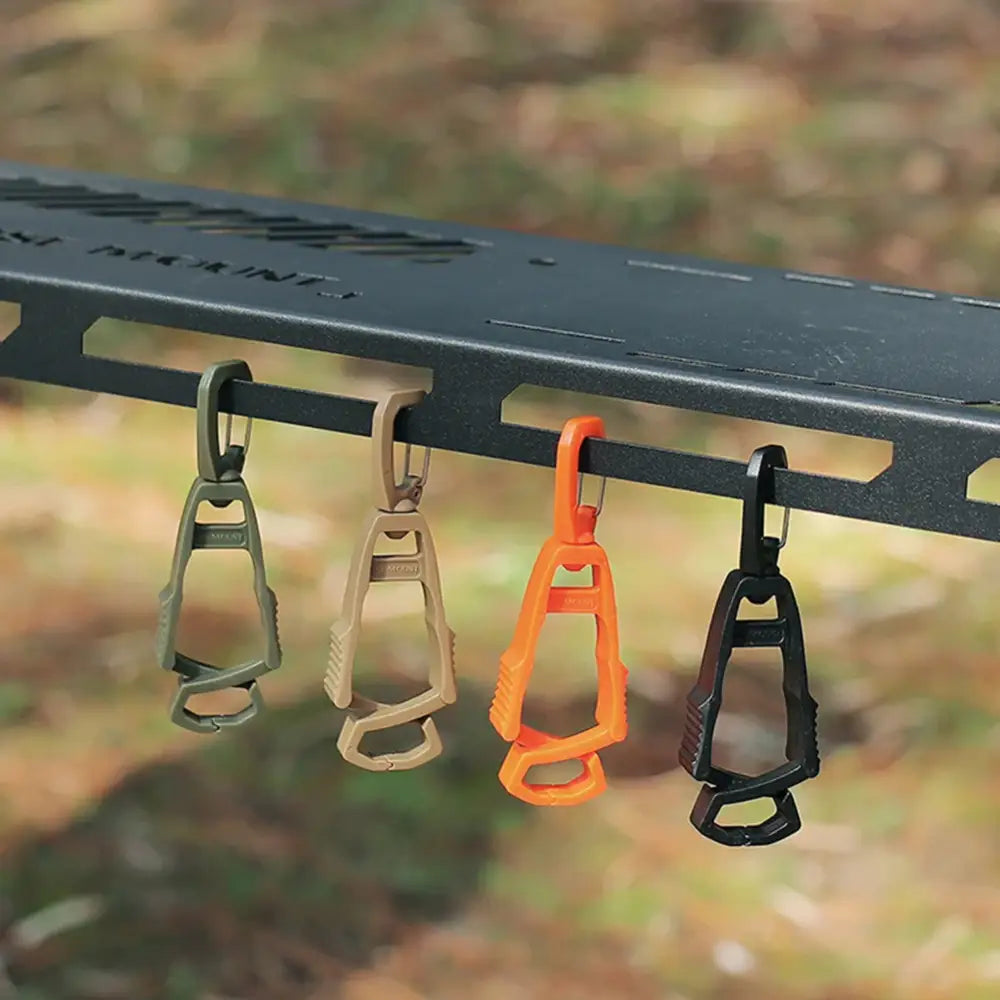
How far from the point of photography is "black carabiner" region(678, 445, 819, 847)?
794mm

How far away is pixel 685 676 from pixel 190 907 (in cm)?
58

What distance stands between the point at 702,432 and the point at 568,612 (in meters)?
1.47

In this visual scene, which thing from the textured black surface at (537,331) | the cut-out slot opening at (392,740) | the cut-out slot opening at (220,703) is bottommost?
the cut-out slot opening at (392,740)

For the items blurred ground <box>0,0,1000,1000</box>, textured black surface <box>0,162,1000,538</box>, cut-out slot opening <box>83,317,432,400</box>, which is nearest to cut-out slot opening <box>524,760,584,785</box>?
blurred ground <box>0,0,1000,1000</box>

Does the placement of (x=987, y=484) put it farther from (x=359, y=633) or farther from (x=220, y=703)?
(x=359, y=633)

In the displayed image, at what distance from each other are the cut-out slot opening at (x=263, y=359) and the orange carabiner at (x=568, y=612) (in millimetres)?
1481

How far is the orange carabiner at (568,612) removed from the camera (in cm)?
→ 82

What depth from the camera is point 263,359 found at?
2.40 metres

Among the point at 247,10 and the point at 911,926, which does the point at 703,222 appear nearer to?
the point at 247,10

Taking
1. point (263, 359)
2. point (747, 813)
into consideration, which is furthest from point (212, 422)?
point (263, 359)

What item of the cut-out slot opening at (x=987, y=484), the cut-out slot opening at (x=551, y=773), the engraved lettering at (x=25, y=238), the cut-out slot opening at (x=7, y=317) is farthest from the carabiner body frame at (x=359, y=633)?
the cut-out slot opening at (x=7, y=317)

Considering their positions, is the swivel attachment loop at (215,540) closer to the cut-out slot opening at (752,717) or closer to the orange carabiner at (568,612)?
the orange carabiner at (568,612)

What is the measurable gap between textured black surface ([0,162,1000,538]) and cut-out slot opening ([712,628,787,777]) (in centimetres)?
77

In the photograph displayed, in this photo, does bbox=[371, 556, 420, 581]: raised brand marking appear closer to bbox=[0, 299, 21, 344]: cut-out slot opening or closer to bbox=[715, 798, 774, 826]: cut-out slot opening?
bbox=[715, 798, 774, 826]: cut-out slot opening
